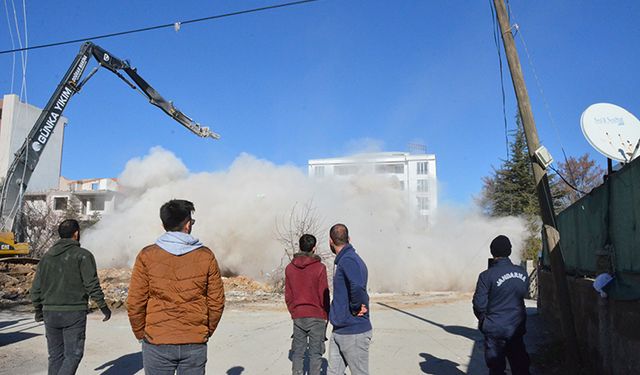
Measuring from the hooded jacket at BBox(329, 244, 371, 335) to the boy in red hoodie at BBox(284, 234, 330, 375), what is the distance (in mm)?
843

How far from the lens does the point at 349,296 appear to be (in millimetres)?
4105

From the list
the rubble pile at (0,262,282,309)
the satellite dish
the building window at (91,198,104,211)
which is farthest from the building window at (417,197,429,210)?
the satellite dish

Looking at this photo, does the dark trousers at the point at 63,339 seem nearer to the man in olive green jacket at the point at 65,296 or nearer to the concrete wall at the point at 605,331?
the man in olive green jacket at the point at 65,296

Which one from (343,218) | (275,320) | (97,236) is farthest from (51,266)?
(97,236)

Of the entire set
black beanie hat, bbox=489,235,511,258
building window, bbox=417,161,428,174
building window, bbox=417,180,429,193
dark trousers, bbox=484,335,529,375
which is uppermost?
building window, bbox=417,161,428,174

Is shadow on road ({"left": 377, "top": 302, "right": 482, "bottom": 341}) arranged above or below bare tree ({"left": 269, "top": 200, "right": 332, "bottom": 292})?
below

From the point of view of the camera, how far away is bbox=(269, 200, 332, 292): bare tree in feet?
66.6

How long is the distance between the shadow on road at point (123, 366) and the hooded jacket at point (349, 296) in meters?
3.67

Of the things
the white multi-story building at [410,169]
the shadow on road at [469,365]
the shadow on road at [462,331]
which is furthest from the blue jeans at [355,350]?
the white multi-story building at [410,169]

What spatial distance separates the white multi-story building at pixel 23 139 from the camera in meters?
45.4

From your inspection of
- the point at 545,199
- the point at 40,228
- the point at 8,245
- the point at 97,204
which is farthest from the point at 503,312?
A: the point at 97,204

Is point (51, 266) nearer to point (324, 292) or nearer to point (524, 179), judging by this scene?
point (324, 292)

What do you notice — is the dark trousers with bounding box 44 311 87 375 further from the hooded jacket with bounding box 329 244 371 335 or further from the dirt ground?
the hooded jacket with bounding box 329 244 371 335

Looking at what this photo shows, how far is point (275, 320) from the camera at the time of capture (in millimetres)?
11766
